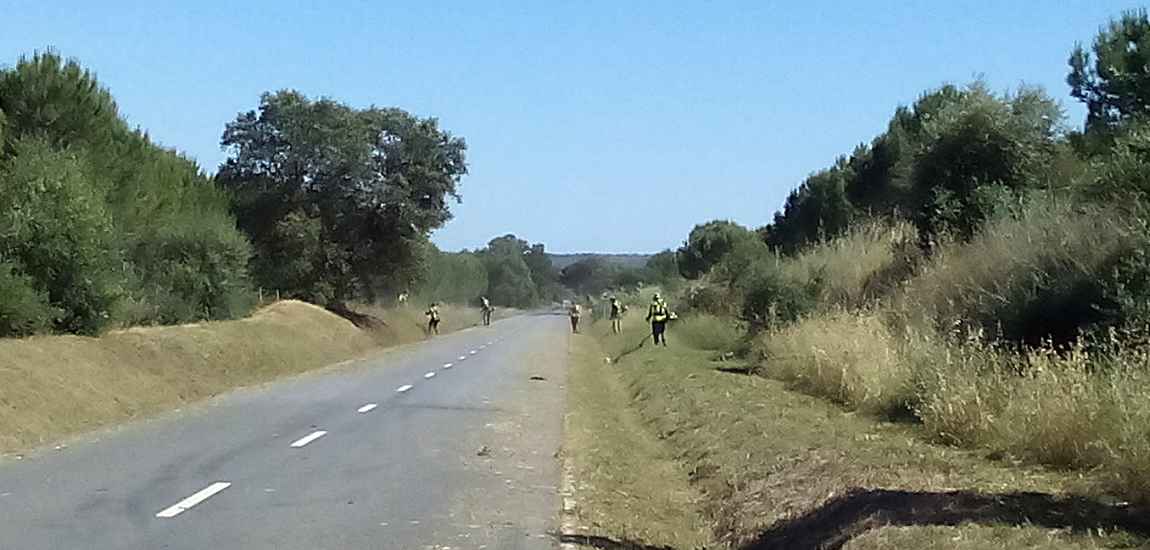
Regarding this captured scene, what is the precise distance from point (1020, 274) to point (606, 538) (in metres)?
9.81

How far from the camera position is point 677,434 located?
2023 cm

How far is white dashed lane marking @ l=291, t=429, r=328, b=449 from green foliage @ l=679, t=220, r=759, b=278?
247ft

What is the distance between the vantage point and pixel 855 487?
39.9 ft

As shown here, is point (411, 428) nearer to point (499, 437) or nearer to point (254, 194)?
point (499, 437)

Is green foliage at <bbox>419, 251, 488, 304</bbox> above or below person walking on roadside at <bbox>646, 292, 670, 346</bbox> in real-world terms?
above

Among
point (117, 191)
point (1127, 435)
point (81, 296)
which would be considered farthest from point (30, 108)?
point (1127, 435)

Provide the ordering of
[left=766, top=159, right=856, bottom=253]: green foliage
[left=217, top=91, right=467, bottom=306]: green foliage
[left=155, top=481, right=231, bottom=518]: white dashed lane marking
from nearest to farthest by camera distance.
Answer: [left=155, top=481, right=231, bottom=518]: white dashed lane marking, [left=217, top=91, right=467, bottom=306]: green foliage, [left=766, top=159, right=856, bottom=253]: green foliage

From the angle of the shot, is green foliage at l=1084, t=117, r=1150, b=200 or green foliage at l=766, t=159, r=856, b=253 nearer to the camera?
green foliage at l=1084, t=117, r=1150, b=200

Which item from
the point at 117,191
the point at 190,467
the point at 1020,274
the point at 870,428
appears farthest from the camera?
the point at 117,191

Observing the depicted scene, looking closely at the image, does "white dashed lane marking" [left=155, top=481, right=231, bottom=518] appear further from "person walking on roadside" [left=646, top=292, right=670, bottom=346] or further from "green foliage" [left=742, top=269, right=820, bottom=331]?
"person walking on roadside" [left=646, top=292, right=670, bottom=346]

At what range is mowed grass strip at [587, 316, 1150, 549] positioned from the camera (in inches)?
372

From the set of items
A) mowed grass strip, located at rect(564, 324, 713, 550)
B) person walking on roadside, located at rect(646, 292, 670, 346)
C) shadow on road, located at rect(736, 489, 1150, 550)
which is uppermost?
person walking on roadside, located at rect(646, 292, 670, 346)

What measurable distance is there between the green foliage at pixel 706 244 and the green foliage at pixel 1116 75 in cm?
6031

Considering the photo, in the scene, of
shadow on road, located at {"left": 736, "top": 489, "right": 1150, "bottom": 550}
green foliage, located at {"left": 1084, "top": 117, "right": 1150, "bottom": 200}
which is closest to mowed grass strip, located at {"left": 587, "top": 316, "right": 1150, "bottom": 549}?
shadow on road, located at {"left": 736, "top": 489, "right": 1150, "bottom": 550}
